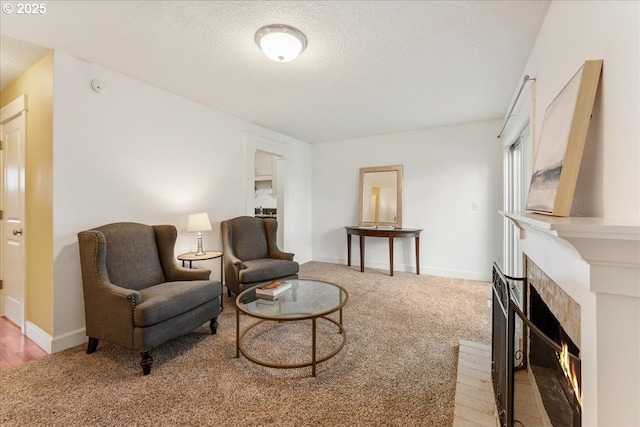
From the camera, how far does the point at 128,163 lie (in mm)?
2576

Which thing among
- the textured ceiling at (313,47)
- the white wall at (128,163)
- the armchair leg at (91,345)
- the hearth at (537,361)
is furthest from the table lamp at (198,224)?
the hearth at (537,361)

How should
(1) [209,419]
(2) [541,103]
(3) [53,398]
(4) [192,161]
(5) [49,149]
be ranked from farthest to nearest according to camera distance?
(4) [192,161]
(5) [49,149]
(2) [541,103]
(3) [53,398]
(1) [209,419]

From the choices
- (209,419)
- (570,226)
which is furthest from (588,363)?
(209,419)

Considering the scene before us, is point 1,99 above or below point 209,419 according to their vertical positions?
above

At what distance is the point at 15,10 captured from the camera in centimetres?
169

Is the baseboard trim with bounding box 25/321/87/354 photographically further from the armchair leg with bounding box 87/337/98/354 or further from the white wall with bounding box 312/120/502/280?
the white wall with bounding box 312/120/502/280

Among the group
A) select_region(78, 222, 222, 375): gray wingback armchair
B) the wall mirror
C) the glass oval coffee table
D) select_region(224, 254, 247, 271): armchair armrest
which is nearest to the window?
the wall mirror

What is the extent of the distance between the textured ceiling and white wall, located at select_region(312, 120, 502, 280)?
2.78ft

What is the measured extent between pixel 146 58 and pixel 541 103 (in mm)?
2989

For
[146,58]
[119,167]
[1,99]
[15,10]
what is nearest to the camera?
[15,10]

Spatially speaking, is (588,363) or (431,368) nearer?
(588,363)

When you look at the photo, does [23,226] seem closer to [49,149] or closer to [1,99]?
[49,149]

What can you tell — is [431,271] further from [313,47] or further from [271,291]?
[313,47]

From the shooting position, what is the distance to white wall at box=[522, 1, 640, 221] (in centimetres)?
81
